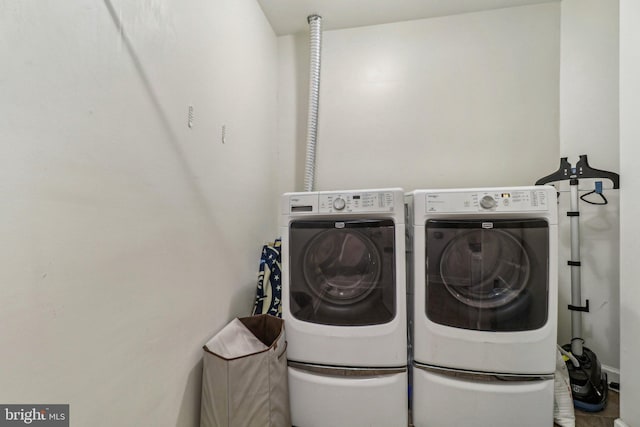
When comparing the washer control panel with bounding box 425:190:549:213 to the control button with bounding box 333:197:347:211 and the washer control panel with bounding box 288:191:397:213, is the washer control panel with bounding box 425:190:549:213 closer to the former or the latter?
the washer control panel with bounding box 288:191:397:213

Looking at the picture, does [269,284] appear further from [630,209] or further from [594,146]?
[594,146]

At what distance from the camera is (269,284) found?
180 cm

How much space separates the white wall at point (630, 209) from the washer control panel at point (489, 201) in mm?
382

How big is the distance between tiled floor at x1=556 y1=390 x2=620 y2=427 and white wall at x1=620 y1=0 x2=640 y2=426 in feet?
A: 0.77

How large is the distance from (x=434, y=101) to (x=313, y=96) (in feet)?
3.20

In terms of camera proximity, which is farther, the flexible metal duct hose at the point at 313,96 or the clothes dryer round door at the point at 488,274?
the flexible metal duct hose at the point at 313,96

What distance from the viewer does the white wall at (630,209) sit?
1.22 metres

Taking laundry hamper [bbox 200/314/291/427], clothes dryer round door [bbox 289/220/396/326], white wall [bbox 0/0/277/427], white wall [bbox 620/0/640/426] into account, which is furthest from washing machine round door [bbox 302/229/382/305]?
white wall [bbox 620/0/640/426]

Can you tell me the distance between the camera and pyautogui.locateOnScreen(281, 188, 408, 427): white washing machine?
1370 mm

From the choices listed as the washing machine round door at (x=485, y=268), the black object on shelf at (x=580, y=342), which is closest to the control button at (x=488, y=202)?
the washing machine round door at (x=485, y=268)

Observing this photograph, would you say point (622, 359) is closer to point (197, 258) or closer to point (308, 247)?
point (308, 247)

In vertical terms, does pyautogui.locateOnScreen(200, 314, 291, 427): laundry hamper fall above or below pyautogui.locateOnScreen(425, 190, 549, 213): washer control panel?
below

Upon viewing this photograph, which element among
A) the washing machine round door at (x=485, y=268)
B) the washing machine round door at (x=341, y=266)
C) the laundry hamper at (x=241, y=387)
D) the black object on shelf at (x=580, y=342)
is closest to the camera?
the laundry hamper at (x=241, y=387)

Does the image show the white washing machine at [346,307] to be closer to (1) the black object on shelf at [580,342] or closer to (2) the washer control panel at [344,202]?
(2) the washer control panel at [344,202]
